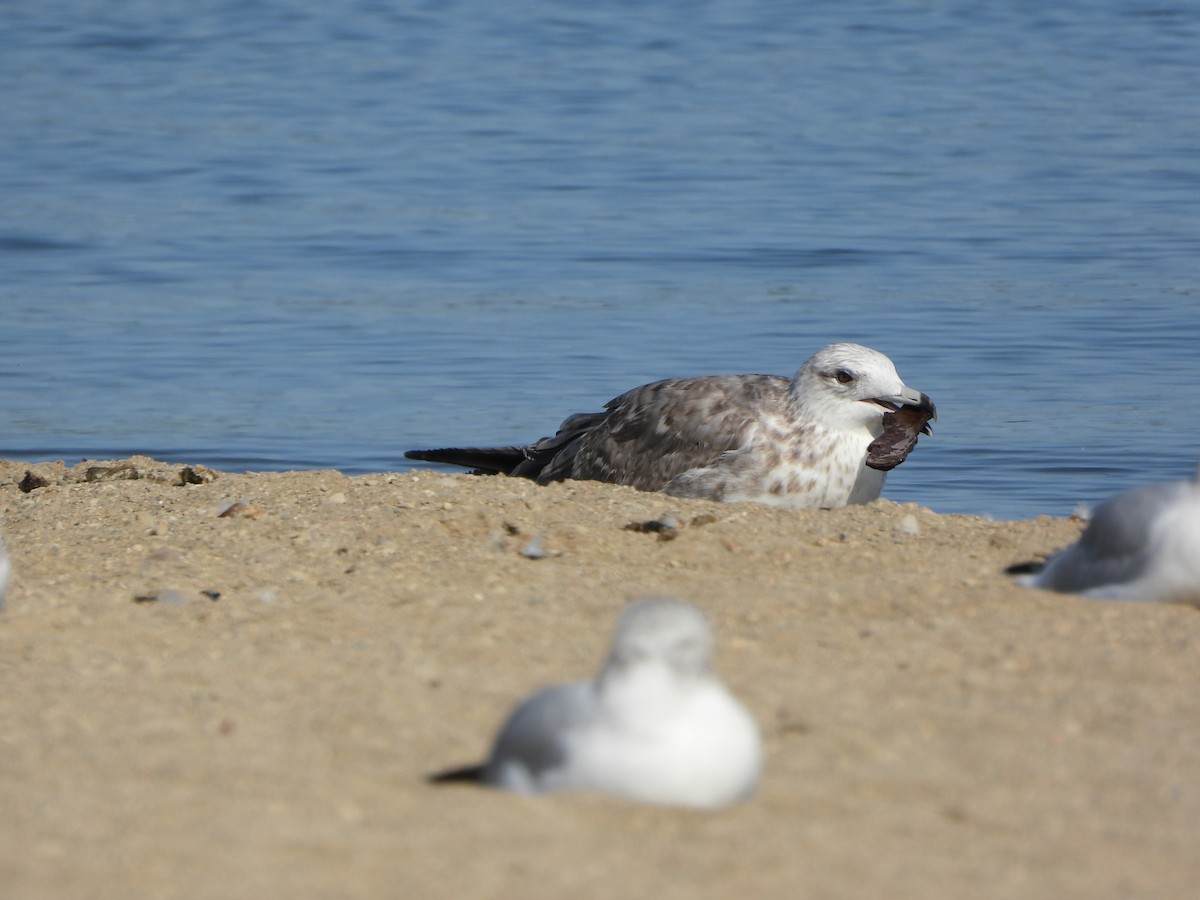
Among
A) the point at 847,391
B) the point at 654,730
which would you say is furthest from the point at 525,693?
the point at 847,391

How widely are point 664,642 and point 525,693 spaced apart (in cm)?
108

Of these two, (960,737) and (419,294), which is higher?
(960,737)

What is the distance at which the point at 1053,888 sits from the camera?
12.4ft

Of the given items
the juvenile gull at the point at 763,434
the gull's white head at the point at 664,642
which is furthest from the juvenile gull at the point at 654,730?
the juvenile gull at the point at 763,434

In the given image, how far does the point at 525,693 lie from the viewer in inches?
200

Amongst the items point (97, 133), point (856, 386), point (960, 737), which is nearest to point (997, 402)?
point (856, 386)

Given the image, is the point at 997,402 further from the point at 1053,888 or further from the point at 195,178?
the point at 195,178

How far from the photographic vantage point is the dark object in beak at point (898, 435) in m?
8.49

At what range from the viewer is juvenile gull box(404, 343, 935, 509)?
8383 millimetres

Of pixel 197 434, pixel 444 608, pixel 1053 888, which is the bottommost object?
pixel 197 434

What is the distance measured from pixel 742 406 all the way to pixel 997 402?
3.95 metres

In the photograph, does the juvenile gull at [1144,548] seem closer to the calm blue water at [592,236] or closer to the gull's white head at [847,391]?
the gull's white head at [847,391]

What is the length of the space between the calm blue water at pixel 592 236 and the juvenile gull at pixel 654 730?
592 centimetres

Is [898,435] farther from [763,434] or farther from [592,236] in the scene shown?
[592,236]
